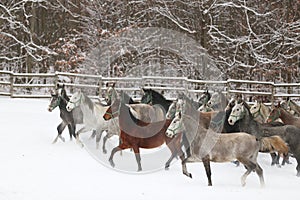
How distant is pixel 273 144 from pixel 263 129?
38cm

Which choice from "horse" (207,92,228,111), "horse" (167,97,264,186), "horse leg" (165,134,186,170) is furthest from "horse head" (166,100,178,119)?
"horse" (167,97,264,186)

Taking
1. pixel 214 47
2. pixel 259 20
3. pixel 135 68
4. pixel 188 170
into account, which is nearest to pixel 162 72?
pixel 135 68

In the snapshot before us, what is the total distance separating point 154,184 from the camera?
25.9ft

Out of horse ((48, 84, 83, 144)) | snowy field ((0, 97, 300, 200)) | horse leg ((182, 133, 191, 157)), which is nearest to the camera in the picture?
snowy field ((0, 97, 300, 200))

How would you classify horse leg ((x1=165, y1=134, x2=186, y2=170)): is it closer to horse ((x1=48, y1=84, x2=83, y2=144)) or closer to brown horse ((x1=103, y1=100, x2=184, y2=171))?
brown horse ((x1=103, y1=100, x2=184, y2=171))

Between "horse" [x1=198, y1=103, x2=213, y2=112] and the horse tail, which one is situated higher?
"horse" [x1=198, y1=103, x2=213, y2=112]

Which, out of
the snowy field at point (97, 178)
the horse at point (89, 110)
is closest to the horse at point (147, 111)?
the horse at point (89, 110)

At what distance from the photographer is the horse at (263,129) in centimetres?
930

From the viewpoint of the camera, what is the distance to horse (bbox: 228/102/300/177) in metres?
9.30

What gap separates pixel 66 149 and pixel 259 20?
1471 centimetres

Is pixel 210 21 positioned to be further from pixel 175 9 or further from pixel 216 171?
pixel 216 171

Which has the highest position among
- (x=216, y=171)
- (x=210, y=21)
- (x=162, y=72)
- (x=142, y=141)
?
(x=210, y=21)

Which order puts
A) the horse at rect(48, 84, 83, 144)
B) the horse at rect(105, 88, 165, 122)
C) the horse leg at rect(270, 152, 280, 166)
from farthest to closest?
1. the horse at rect(48, 84, 83, 144)
2. the horse at rect(105, 88, 165, 122)
3. the horse leg at rect(270, 152, 280, 166)

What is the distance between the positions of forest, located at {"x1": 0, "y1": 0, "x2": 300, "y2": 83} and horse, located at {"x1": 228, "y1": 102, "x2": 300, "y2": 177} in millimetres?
11895
